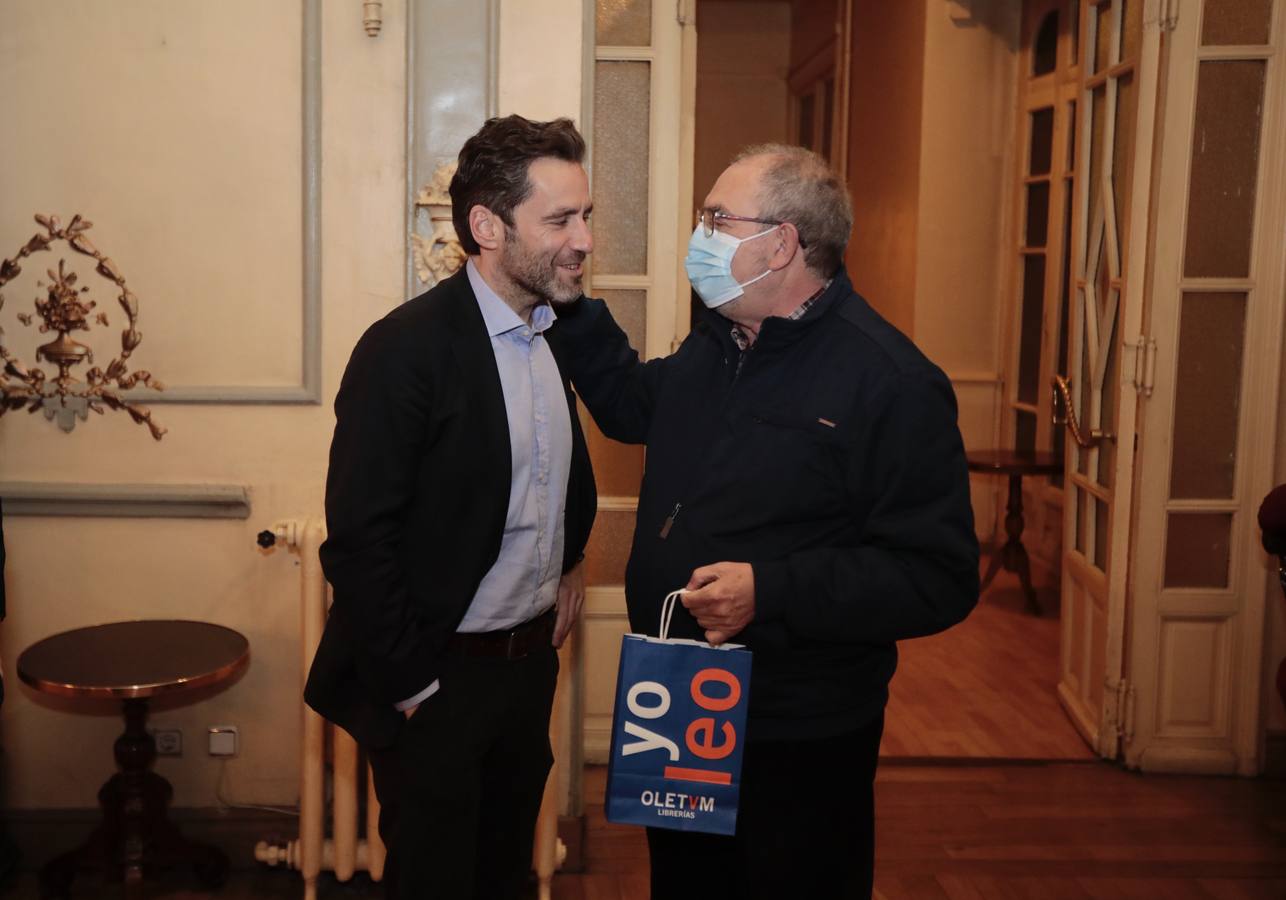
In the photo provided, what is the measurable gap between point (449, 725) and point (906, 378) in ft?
2.94

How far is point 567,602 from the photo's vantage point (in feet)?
7.82

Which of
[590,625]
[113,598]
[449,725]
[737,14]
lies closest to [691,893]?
[449,725]

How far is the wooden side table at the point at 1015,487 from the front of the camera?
570 cm

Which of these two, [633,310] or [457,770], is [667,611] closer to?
[457,770]

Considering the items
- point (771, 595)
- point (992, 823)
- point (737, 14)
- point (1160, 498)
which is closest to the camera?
point (771, 595)

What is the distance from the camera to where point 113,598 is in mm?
3109

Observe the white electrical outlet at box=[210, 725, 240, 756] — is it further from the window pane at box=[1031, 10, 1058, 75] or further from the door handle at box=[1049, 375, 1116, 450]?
the window pane at box=[1031, 10, 1058, 75]

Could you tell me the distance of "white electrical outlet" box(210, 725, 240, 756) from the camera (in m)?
3.17

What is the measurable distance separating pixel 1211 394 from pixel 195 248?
2868mm

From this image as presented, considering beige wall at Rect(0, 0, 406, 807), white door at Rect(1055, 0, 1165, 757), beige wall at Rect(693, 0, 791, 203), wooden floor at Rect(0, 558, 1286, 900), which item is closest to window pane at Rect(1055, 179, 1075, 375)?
white door at Rect(1055, 0, 1165, 757)

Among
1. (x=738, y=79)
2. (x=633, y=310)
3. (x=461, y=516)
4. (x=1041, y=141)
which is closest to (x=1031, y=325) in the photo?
(x=1041, y=141)

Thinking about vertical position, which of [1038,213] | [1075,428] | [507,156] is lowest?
[1075,428]

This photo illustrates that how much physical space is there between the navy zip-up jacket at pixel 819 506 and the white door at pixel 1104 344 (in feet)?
7.15

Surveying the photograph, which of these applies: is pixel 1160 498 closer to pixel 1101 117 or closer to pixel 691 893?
pixel 1101 117
